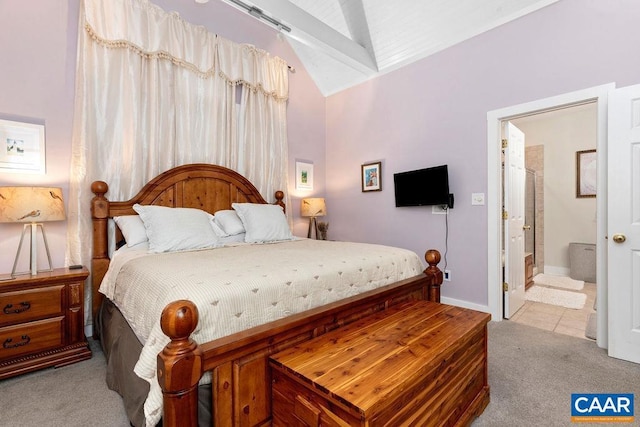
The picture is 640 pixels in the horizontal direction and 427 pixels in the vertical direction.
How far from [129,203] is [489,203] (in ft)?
11.5

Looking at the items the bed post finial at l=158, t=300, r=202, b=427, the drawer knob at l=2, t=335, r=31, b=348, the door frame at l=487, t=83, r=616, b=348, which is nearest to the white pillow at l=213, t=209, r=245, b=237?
the drawer knob at l=2, t=335, r=31, b=348

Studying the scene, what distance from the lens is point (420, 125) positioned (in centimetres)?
367

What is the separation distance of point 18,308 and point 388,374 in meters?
2.43

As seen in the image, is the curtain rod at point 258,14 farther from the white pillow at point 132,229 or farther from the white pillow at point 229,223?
the white pillow at point 132,229

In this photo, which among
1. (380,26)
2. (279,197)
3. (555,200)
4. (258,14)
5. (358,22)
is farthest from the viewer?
(555,200)

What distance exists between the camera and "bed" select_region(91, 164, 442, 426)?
41.3 inches

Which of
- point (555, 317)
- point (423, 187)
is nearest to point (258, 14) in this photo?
point (423, 187)

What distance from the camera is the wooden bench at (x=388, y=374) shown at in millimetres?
1070

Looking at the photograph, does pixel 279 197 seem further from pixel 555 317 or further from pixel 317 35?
pixel 555 317

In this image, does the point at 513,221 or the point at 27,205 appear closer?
the point at 27,205

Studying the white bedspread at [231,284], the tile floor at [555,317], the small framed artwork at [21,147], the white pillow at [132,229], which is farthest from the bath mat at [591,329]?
the small framed artwork at [21,147]

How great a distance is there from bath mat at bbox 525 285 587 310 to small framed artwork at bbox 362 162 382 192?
235 centimetres

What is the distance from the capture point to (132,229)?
2613 mm

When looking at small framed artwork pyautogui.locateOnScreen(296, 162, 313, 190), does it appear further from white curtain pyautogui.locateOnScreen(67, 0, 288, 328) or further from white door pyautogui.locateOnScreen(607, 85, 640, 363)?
white door pyautogui.locateOnScreen(607, 85, 640, 363)
